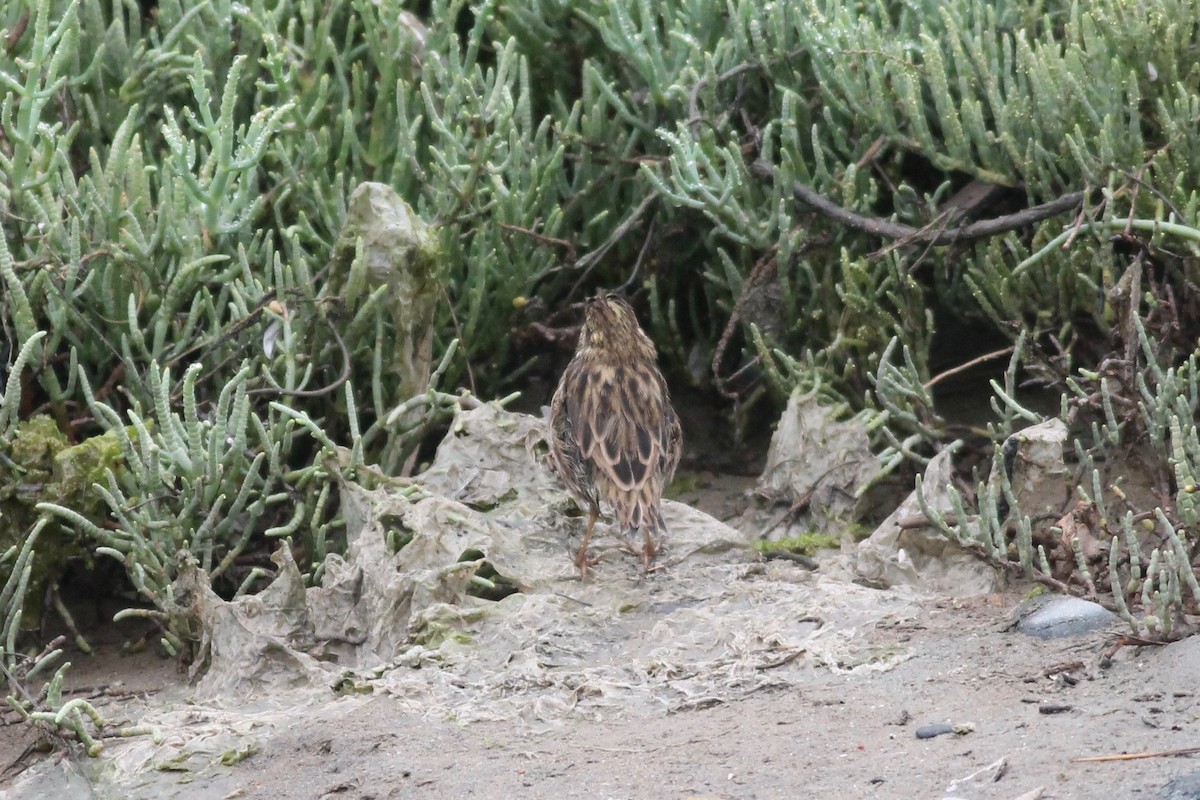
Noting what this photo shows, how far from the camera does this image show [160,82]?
7.30 metres

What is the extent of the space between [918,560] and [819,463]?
92 cm

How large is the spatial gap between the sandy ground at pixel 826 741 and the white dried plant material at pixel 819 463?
4.49 ft

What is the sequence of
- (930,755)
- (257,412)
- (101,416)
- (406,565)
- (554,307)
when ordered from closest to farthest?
(930,755) < (406,565) < (101,416) < (257,412) < (554,307)

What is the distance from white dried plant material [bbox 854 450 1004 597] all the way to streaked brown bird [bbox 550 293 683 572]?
0.80 meters

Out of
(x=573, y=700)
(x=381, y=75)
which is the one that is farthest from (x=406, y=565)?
(x=381, y=75)

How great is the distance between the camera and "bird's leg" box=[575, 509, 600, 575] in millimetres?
5828

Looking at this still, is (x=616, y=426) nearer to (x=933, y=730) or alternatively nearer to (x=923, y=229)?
(x=923, y=229)

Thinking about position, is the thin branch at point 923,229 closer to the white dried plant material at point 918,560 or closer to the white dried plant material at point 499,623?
the white dried plant material at point 918,560

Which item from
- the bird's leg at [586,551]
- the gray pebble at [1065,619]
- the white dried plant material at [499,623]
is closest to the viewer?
the gray pebble at [1065,619]

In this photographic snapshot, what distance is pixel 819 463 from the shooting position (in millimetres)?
6469

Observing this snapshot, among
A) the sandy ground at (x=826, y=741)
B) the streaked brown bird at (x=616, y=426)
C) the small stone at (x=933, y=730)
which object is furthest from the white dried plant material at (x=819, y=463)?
the small stone at (x=933, y=730)

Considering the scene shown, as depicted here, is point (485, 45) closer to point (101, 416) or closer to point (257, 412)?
point (257, 412)

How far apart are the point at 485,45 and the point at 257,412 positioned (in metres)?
2.63

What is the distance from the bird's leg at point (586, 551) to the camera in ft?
19.1
